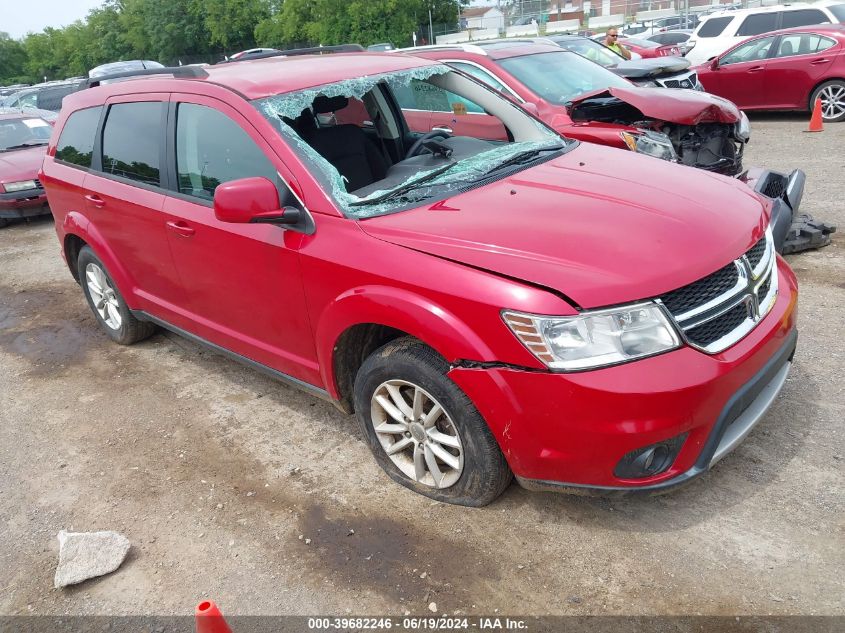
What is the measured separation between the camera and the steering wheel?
413 centimetres

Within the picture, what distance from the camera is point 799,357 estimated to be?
3.96 meters

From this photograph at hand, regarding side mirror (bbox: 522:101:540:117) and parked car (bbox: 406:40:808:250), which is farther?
parked car (bbox: 406:40:808:250)

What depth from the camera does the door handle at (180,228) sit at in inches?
148

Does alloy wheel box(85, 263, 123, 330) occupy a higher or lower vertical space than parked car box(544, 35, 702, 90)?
lower

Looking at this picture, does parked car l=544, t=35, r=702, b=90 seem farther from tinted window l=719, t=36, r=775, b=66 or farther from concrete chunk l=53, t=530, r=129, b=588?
concrete chunk l=53, t=530, r=129, b=588

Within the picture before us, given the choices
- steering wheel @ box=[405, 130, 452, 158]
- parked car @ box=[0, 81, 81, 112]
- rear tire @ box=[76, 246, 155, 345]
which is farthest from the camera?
parked car @ box=[0, 81, 81, 112]

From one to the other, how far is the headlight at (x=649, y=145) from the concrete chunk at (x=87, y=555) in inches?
188

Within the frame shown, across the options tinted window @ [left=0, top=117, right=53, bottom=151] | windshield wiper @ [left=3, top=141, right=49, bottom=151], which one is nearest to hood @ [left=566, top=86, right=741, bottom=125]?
windshield wiper @ [left=3, top=141, right=49, bottom=151]

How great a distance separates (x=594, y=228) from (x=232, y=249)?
181 centimetres

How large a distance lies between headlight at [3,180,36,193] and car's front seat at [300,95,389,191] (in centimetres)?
773

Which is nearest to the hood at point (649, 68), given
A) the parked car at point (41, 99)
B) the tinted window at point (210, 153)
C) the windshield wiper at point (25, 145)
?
the tinted window at point (210, 153)

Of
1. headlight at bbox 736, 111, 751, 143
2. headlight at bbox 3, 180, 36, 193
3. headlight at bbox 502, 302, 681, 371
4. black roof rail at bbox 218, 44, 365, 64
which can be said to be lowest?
headlight at bbox 3, 180, 36, 193

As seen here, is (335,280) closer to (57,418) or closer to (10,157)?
(57,418)

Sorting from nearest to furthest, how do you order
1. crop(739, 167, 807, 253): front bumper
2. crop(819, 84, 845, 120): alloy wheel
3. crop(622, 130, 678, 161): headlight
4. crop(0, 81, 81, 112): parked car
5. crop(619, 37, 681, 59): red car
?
1. crop(739, 167, 807, 253): front bumper
2. crop(622, 130, 678, 161): headlight
3. crop(819, 84, 845, 120): alloy wheel
4. crop(619, 37, 681, 59): red car
5. crop(0, 81, 81, 112): parked car
